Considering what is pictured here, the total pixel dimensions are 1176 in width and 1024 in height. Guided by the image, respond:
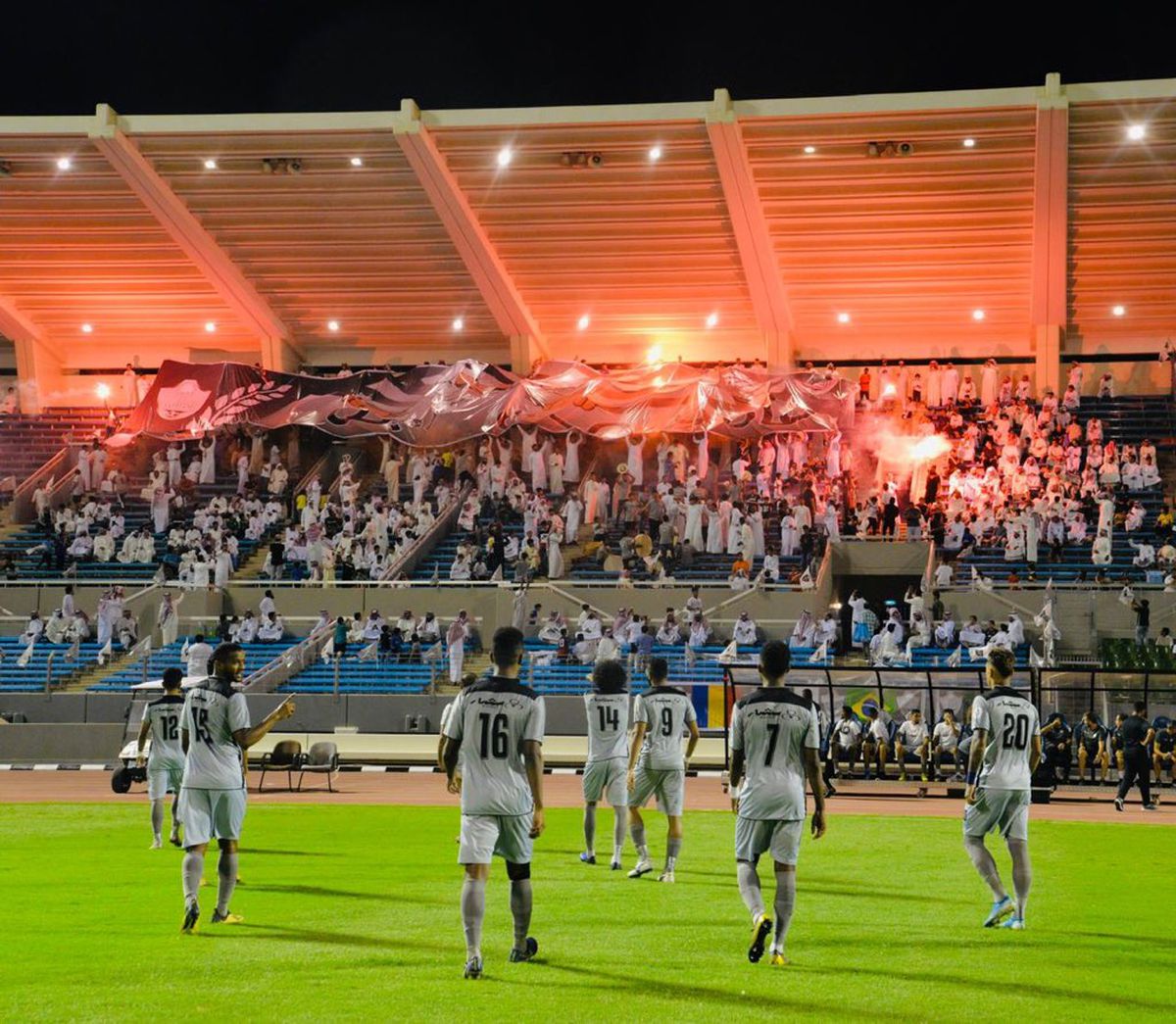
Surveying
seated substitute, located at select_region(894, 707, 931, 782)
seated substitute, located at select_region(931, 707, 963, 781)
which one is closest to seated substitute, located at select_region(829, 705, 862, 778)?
seated substitute, located at select_region(894, 707, 931, 782)

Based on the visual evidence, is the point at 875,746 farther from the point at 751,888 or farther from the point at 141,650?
the point at 141,650

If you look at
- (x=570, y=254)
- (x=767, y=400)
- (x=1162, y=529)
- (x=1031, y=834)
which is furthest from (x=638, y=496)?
(x=1031, y=834)

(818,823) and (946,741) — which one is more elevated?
(818,823)

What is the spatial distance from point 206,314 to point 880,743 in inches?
1249

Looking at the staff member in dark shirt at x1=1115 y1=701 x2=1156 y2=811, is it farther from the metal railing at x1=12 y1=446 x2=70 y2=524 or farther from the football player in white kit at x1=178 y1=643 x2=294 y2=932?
the metal railing at x1=12 y1=446 x2=70 y2=524

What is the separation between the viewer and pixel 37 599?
130 feet

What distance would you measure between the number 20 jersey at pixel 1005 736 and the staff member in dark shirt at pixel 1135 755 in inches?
480

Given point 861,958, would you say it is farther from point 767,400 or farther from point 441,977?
point 767,400

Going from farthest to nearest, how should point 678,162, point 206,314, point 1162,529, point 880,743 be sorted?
point 206,314, point 678,162, point 1162,529, point 880,743

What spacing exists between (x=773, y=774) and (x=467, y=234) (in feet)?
117

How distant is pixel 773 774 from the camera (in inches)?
384

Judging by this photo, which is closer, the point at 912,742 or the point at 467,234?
the point at 912,742

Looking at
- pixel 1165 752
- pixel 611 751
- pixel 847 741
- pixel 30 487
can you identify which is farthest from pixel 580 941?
pixel 30 487

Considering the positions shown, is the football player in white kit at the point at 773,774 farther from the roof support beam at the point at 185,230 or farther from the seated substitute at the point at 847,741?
the roof support beam at the point at 185,230
